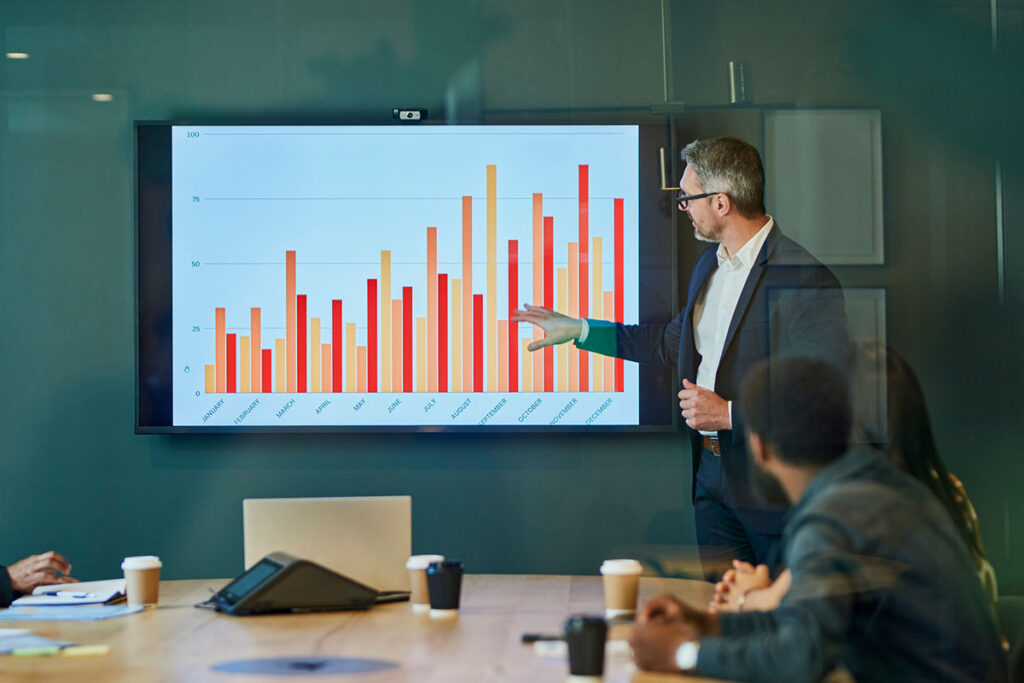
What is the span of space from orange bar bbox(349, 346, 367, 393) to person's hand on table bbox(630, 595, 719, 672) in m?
2.00

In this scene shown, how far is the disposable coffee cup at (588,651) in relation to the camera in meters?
1.45

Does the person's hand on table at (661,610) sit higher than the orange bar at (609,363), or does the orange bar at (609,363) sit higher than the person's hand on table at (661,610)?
the orange bar at (609,363)

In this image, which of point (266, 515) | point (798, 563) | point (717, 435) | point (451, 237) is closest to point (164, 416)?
point (451, 237)

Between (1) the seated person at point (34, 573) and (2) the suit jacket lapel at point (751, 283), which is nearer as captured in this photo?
(1) the seated person at point (34, 573)

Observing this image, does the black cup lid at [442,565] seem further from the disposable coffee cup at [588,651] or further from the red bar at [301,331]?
the red bar at [301,331]

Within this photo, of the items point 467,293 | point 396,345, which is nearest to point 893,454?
point 467,293

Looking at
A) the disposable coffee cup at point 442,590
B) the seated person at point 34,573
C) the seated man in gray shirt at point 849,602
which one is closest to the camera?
the seated man in gray shirt at point 849,602

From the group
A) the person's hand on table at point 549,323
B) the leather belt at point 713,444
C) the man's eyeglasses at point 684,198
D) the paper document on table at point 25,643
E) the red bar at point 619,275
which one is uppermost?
the man's eyeglasses at point 684,198

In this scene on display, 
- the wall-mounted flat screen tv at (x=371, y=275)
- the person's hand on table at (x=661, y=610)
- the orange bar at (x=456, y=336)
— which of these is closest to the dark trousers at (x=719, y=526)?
the wall-mounted flat screen tv at (x=371, y=275)

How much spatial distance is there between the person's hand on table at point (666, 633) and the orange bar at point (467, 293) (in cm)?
190

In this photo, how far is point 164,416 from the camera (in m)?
3.39

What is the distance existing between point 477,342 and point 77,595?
61.0 inches

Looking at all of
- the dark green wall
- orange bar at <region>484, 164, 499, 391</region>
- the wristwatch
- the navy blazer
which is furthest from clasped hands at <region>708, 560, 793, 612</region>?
orange bar at <region>484, 164, 499, 391</region>

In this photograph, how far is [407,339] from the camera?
11.2 feet
